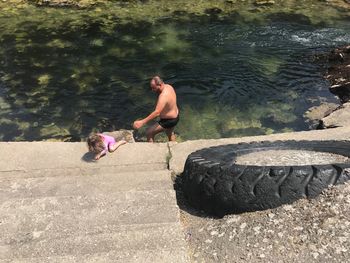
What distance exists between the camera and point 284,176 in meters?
4.43

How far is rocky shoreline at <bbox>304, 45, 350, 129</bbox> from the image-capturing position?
8945 mm

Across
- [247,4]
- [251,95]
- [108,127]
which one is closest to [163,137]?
[108,127]

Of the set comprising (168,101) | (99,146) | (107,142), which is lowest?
(168,101)

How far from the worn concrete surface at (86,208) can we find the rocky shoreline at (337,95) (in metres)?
4.20

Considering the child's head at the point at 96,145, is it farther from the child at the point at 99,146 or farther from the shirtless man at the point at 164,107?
the shirtless man at the point at 164,107

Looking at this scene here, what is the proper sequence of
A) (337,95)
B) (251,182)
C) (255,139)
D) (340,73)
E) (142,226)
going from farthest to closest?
(340,73)
(337,95)
(255,139)
(251,182)
(142,226)

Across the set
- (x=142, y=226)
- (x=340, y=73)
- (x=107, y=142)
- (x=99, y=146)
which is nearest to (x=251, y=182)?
(x=142, y=226)

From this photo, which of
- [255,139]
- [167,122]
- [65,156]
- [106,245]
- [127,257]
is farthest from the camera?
[167,122]

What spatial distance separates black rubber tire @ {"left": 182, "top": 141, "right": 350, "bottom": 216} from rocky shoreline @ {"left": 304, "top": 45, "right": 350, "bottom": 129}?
374 centimetres

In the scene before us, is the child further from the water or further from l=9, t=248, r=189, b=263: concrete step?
the water

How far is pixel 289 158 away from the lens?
5156mm

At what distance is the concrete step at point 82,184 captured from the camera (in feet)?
16.9

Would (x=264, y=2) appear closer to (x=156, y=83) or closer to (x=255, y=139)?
(x=156, y=83)

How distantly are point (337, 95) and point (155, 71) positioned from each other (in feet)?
15.7
